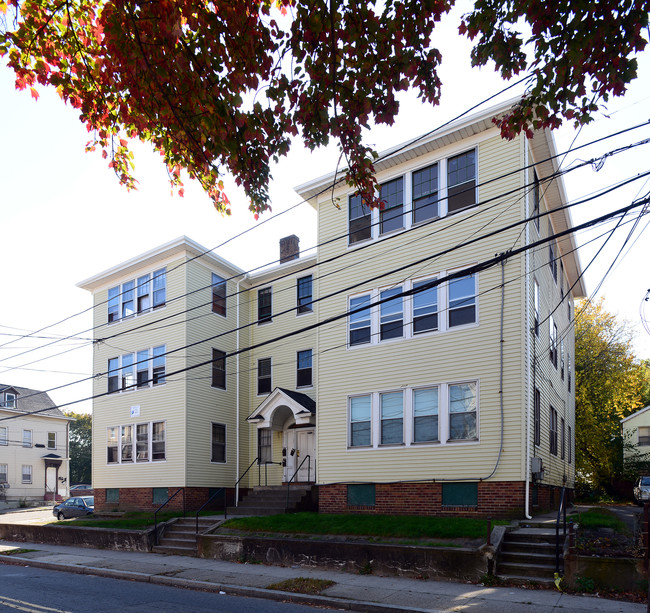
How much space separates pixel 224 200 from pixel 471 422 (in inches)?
398

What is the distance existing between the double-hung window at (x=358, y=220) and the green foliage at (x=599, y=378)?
18.6m

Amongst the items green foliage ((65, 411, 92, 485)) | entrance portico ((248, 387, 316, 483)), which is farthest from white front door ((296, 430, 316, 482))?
green foliage ((65, 411, 92, 485))

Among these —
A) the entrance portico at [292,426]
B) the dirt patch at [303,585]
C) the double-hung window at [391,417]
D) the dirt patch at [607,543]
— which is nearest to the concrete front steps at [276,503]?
the entrance portico at [292,426]

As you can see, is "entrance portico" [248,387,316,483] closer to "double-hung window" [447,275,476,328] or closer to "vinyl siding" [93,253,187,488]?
"vinyl siding" [93,253,187,488]

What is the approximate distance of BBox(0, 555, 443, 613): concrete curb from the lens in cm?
1043

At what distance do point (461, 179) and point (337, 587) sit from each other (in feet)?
35.5

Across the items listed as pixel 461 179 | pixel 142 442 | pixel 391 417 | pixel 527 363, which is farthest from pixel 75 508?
pixel 461 179

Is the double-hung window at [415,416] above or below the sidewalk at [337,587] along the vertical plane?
above

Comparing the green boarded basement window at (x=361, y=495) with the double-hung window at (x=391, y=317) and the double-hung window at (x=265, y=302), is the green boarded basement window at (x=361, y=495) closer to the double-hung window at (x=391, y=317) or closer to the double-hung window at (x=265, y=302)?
the double-hung window at (x=391, y=317)

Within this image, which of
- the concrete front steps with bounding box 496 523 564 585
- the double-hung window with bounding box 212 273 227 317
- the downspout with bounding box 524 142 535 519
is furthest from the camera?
the double-hung window with bounding box 212 273 227 317

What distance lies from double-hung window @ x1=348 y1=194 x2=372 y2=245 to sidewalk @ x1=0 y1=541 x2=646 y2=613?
9.50 metres

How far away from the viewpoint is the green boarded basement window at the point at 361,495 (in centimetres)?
1725

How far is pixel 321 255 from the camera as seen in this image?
19.9 meters

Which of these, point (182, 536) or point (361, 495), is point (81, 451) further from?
point (361, 495)
